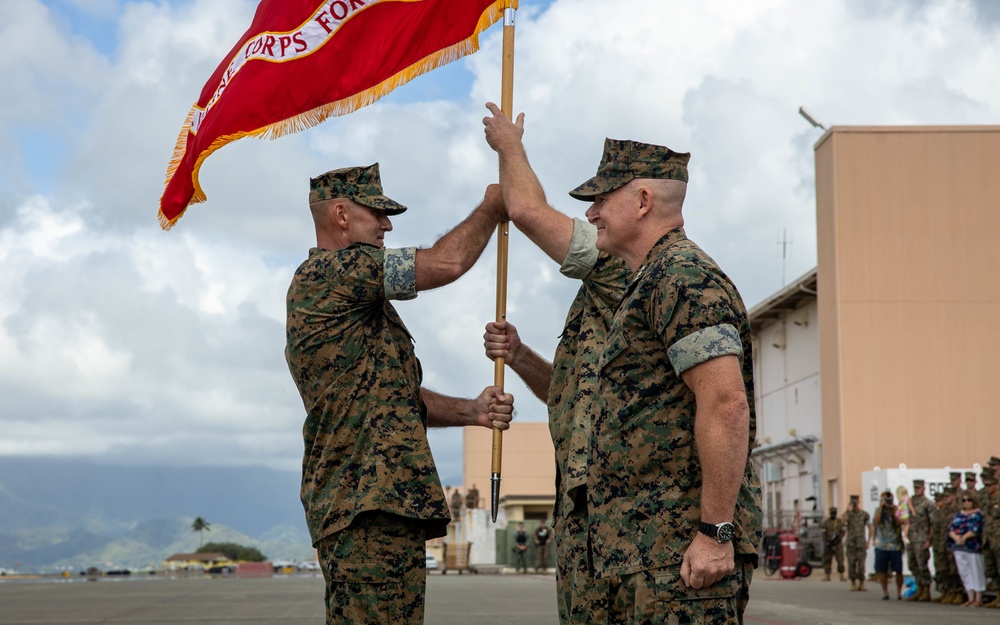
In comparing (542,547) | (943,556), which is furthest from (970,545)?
(542,547)

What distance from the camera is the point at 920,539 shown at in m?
22.4

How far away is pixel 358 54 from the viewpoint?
23.0 feet

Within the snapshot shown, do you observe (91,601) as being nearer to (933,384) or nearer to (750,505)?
(750,505)

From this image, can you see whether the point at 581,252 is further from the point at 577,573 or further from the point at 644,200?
the point at 577,573

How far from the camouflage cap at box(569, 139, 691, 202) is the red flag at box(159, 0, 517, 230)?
8.68 ft

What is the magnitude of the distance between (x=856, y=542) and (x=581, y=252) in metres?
22.9

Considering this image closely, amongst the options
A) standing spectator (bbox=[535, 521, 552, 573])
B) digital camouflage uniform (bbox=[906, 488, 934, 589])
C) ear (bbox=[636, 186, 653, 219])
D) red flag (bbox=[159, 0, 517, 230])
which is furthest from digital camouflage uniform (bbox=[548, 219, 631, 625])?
standing spectator (bbox=[535, 521, 552, 573])

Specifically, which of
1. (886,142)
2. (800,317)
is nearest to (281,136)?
(886,142)

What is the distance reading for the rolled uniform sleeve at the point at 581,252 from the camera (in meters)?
5.20

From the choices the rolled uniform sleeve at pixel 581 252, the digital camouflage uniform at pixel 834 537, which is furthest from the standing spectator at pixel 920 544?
the rolled uniform sleeve at pixel 581 252

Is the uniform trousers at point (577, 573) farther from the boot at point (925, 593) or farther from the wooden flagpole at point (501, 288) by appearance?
the boot at point (925, 593)

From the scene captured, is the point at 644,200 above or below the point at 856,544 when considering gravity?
above

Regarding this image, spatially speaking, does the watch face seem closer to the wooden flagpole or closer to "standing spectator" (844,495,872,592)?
the wooden flagpole

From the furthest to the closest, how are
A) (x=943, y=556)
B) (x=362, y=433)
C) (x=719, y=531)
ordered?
(x=943, y=556), (x=362, y=433), (x=719, y=531)
